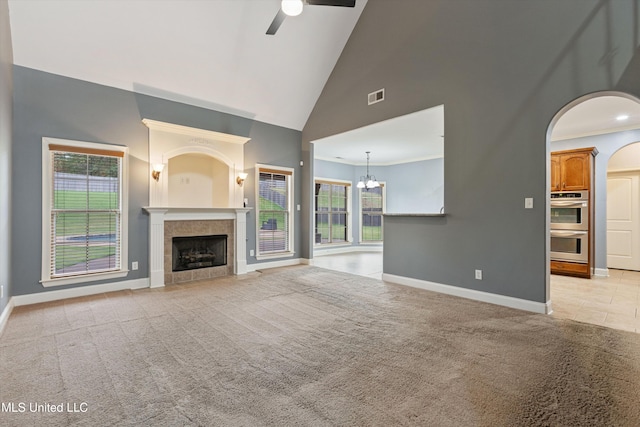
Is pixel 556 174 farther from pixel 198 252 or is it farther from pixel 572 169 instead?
pixel 198 252

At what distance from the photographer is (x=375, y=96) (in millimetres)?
5398

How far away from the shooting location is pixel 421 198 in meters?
9.38

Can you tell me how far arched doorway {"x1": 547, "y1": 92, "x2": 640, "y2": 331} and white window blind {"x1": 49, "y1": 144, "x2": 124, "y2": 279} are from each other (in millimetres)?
6290

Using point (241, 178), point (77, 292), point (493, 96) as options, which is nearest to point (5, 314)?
point (77, 292)

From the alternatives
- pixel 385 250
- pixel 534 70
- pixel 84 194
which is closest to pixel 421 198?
pixel 385 250

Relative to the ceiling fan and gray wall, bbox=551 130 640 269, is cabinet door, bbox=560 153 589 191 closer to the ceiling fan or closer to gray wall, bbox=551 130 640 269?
gray wall, bbox=551 130 640 269

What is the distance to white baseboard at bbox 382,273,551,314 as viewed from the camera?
3.65 m

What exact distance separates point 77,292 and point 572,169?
8919 millimetres

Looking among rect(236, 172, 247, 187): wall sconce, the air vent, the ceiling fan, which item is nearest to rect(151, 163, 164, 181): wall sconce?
rect(236, 172, 247, 187): wall sconce

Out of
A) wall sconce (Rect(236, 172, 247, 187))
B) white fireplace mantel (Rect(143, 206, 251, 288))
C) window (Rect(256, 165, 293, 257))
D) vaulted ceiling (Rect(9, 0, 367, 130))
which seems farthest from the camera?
window (Rect(256, 165, 293, 257))

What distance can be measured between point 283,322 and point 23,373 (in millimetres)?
2194

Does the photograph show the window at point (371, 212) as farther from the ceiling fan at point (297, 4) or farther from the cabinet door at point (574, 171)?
the ceiling fan at point (297, 4)

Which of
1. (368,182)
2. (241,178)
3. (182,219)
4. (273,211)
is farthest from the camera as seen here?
(368,182)

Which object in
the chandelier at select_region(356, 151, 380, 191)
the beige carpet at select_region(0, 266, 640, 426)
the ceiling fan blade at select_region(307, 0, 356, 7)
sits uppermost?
the ceiling fan blade at select_region(307, 0, 356, 7)
